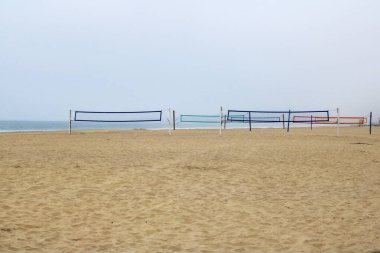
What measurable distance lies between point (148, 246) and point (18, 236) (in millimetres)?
1619

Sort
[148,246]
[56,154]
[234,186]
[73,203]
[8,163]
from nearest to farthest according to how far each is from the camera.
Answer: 1. [148,246]
2. [73,203]
3. [234,186]
4. [8,163]
5. [56,154]

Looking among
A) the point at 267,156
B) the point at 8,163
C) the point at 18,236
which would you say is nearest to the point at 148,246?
the point at 18,236

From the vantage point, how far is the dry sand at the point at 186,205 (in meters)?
4.57

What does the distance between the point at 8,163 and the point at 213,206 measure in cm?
589

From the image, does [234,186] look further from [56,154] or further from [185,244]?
[56,154]

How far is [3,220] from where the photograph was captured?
523cm

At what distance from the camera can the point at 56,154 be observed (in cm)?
1148

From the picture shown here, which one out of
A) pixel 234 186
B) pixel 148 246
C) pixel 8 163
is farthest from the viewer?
pixel 8 163

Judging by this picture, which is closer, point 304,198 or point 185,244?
point 185,244

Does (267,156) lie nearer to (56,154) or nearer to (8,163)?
(56,154)

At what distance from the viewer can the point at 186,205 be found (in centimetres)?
614

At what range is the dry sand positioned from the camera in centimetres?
457

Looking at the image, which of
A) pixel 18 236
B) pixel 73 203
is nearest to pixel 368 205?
pixel 73 203

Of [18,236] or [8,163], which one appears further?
[8,163]
